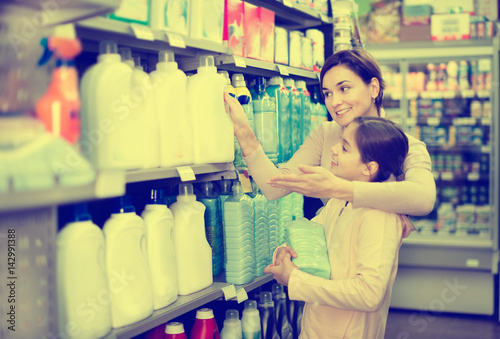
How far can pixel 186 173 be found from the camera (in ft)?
6.11

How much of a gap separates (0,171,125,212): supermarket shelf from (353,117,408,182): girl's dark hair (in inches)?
34.7

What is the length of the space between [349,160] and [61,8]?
1114 mm

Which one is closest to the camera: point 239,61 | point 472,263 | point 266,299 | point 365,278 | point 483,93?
point 365,278

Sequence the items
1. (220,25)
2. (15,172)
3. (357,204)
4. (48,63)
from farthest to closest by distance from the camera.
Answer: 1. (220,25)
2. (357,204)
3. (48,63)
4. (15,172)

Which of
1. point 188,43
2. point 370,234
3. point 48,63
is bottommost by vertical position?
point 370,234

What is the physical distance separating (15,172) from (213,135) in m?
0.92

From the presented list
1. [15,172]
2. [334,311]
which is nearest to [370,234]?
[334,311]

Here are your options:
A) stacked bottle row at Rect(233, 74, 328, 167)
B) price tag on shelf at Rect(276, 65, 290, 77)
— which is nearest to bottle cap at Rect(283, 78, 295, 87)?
stacked bottle row at Rect(233, 74, 328, 167)

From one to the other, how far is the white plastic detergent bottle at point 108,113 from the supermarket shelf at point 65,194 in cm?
9

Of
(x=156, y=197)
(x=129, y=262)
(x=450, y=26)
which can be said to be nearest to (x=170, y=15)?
(x=156, y=197)

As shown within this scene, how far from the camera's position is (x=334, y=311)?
184 cm

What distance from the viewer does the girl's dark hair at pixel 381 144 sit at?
5.91 feet

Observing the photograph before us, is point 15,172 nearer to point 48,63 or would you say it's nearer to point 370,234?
point 48,63

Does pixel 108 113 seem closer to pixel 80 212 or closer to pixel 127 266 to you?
pixel 80 212
